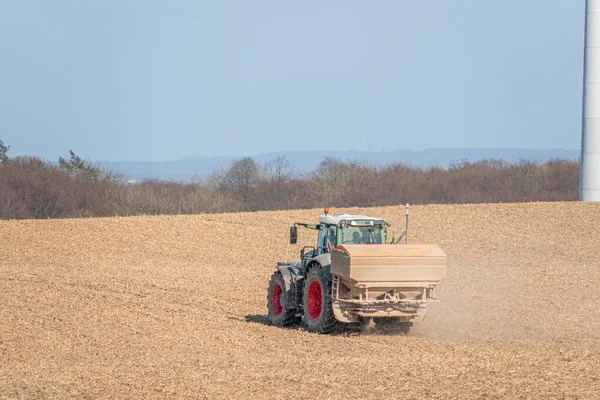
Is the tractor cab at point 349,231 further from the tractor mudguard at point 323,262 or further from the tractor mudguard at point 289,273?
the tractor mudguard at point 289,273

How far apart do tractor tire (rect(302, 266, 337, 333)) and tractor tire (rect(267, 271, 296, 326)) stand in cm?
40

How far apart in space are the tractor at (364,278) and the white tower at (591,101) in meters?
29.5

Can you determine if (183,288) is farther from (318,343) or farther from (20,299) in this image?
(318,343)

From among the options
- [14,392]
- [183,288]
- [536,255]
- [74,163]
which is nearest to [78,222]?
[183,288]

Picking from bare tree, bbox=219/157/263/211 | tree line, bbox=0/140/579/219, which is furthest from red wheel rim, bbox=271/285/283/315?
bare tree, bbox=219/157/263/211

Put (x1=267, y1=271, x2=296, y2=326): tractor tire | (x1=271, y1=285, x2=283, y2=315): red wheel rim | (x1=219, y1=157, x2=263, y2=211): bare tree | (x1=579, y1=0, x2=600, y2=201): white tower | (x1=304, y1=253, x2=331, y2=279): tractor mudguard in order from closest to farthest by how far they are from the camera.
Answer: (x1=304, y1=253, x2=331, y2=279): tractor mudguard, (x1=267, y1=271, x2=296, y2=326): tractor tire, (x1=271, y1=285, x2=283, y2=315): red wheel rim, (x1=579, y1=0, x2=600, y2=201): white tower, (x1=219, y1=157, x2=263, y2=211): bare tree

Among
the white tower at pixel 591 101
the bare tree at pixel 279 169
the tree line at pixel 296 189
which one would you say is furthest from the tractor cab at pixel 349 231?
the bare tree at pixel 279 169

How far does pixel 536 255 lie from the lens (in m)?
35.5

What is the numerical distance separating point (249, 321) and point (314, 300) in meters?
2.55

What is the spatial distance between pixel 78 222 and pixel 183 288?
15969 millimetres

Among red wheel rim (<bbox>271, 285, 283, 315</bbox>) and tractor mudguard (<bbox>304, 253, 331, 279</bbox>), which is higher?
tractor mudguard (<bbox>304, 253, 331, 279</bbox>)

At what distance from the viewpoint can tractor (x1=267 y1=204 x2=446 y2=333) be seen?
17125mm

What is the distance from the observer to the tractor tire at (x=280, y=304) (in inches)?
753

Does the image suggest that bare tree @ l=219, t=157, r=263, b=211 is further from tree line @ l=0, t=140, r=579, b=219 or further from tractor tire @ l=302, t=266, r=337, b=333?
tractor tire @ l=302, t=266, r=337, b=333
